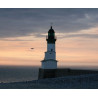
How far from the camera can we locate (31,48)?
122 feet

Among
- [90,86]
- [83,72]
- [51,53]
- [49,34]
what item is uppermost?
[49,34]

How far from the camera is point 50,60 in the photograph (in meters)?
38.9

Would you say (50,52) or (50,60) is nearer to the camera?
(50,60)

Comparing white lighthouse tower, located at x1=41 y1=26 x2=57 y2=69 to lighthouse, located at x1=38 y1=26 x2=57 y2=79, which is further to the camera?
white lighthouse tower, located at x1=41 y1=26 x2=57 y2=69

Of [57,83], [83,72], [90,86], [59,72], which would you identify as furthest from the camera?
[59,72]

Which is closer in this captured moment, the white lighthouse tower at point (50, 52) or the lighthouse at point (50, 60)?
the lighthouse at point (50, 60)

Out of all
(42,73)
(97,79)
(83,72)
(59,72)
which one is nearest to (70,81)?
(97,79)

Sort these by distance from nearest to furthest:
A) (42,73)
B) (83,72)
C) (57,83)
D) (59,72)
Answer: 1. (57,83)
2. (83,72)
3. (59,72)
4. (42,73)

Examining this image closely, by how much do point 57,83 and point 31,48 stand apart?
1755cm

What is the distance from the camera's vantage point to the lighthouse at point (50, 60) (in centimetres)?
3809

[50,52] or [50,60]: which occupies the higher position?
[50,52]

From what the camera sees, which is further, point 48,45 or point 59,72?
point 48,45

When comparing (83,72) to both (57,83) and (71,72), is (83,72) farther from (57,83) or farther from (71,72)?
(57,83)

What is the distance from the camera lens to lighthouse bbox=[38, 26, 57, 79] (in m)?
38.1
